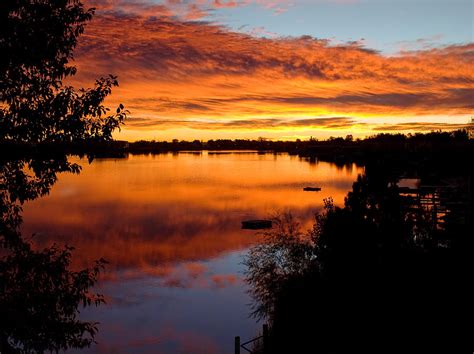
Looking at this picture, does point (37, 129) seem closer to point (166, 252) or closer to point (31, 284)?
A: point (31, 284)

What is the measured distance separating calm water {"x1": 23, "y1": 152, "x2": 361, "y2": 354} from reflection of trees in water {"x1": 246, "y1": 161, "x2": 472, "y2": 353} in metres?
5.83

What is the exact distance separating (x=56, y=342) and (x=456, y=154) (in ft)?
93.1

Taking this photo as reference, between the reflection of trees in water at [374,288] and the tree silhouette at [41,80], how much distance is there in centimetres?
2026

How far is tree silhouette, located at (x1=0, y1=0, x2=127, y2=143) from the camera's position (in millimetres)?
11133

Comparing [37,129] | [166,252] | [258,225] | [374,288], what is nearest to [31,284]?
[37,129]

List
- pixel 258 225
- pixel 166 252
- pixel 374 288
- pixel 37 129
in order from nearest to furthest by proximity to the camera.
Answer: pixel 37 129, pixel 374 288, pixel 166 252, pixel 258 225

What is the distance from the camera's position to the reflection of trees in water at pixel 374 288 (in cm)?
2589

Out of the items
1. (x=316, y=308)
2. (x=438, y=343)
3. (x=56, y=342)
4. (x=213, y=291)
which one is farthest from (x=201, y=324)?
(x=56, y=342)

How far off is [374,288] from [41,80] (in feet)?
77.9

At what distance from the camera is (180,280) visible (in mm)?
Answer: 50875

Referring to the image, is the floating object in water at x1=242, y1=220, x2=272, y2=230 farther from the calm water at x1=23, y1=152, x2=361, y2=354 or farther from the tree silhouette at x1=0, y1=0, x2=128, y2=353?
the tree silhouette at x1=0, y1=0, x2=128, y2=353

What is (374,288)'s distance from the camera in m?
29.2

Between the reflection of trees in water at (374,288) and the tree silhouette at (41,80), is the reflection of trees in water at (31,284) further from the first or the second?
the reflection of trees in water at (374,288)

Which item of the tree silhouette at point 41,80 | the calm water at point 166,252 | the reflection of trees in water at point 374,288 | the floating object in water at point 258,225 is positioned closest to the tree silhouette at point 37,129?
the tree silhouette at point 41,80
